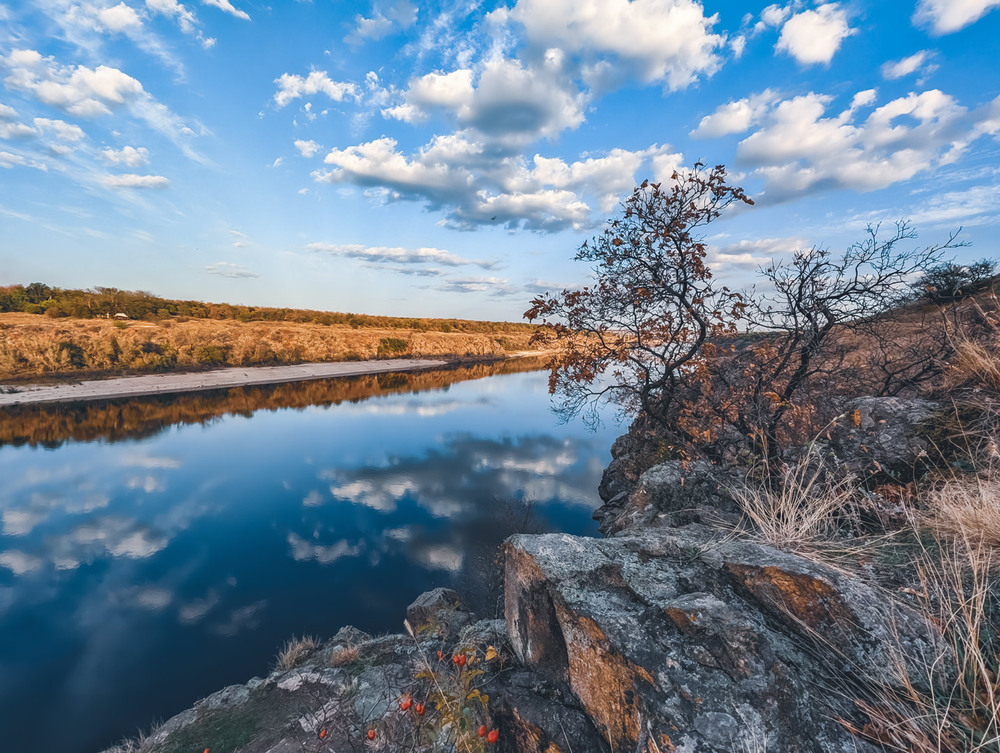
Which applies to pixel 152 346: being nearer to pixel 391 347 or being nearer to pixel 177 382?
pixel 177 382

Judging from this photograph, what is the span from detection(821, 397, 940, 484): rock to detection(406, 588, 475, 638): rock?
6.24 metres

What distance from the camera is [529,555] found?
3500 mm

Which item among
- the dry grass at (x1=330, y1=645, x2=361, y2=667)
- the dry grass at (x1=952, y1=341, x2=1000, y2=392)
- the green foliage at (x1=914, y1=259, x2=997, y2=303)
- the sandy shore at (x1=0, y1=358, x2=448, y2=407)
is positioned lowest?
the sandy shore at (x1=0, y1=358, x2=448, y2=407)

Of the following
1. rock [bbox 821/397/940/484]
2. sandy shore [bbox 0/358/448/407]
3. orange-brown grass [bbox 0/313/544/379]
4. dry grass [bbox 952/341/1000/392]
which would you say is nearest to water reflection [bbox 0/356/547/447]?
sandy shore [bbox 0/358/448/407]

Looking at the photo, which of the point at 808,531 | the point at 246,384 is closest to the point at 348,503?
the point at 808,531

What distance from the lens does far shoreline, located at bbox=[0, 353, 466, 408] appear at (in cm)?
2928

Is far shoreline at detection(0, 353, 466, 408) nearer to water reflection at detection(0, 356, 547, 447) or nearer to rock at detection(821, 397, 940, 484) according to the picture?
water reflection at detection(0, 356, 547, 447)

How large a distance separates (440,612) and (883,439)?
7325mm

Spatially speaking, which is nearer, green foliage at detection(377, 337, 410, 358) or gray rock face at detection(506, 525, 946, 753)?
gray rock face at detection(506, 525, 946, 753)

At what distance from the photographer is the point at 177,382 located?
36125 millimetres

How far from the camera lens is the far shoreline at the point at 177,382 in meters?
29.3

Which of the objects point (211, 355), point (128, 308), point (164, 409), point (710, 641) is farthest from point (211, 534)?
point (128, 308)

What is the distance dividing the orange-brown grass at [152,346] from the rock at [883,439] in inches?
866

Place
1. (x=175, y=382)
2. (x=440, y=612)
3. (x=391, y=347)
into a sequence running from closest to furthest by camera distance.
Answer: (x=440, y=612), (x=175, y=382), (x=391, y=347)
